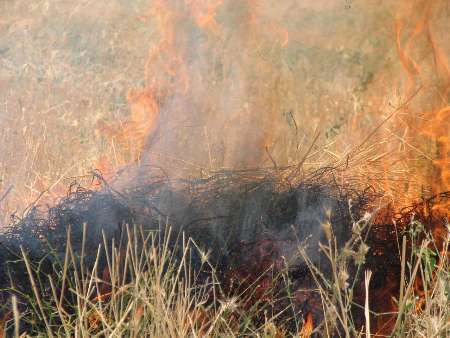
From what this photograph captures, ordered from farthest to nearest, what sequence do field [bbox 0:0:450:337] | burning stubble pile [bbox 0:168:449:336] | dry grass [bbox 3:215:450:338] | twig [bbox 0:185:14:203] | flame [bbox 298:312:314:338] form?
twig [bbox 0:185:14:203], field [bbox 0:0:450:337], burning stubble pile [bbox 0:168:449:336], flame [bbox 298:312:314:338], dry grass [bbox 3:215:450:338]

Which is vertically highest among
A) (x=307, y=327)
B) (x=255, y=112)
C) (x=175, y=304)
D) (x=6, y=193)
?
(x=255, y=112)

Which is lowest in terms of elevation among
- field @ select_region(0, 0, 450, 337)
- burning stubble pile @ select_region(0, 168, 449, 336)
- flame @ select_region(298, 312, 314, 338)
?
flame @ select_region(298, 312, 314, 338)

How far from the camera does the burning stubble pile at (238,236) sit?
3121mm

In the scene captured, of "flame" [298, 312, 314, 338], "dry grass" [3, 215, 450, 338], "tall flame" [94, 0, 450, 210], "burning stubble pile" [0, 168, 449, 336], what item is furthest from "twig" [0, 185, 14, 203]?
"flame" [298, 312, 314, 338]

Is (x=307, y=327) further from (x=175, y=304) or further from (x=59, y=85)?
(x=59, y=85)

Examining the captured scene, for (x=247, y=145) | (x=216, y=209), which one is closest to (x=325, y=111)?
(x=247, y=145)

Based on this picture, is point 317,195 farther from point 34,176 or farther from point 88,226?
point 34,176

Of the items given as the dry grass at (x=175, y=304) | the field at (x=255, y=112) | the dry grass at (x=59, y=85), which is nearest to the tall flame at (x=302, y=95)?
the field at (x=255, y=112)

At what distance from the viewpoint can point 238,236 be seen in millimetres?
3324

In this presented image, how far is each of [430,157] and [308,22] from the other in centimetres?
70

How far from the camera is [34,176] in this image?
13.1 ft

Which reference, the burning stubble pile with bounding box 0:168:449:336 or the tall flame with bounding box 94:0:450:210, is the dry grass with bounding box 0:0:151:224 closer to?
the tall flame with bounding box 94:0:450:210

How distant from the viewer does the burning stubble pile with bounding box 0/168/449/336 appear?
3121 millimetres

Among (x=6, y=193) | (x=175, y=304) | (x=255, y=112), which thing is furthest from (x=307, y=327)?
(x=6, y=193)
